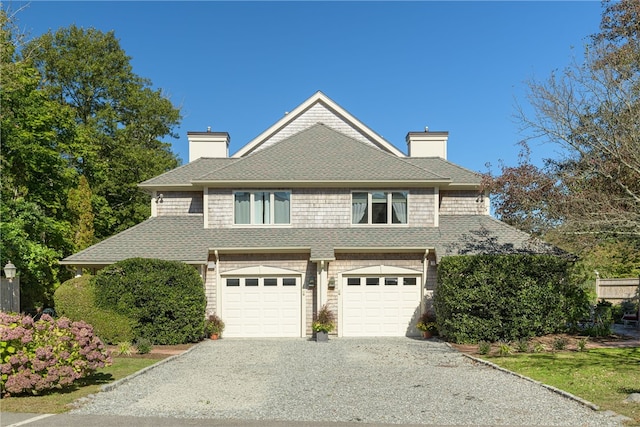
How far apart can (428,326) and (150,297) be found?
355 inches

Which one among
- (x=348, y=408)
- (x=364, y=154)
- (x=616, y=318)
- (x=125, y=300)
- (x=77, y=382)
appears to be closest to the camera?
(x=348, y=408)

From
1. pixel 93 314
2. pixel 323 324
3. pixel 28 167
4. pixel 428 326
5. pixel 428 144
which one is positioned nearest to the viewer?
pixel 93 314

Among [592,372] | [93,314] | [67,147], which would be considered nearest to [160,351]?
[93,314]

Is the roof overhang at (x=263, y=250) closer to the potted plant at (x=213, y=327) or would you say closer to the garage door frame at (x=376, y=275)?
the garage door frame at (x=376, y=275)

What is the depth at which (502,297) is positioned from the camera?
15.6 metres

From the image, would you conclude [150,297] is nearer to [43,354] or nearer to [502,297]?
[43,354]

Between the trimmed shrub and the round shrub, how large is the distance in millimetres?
165

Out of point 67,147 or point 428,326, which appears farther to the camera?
point 67,147

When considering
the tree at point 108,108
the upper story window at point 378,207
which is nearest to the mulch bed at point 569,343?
the upper story window at point 378,207

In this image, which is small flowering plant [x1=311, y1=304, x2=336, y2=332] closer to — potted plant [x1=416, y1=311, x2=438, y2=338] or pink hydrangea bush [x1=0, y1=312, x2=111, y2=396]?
potted plant [x1=416, y1=311, x2=438, y2=338]

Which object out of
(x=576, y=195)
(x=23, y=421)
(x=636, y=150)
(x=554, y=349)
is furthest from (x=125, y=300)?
(x=636, y=150)

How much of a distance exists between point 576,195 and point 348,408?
1154 cm

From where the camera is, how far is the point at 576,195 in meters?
16.1

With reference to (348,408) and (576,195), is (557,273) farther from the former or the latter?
(348,408)
